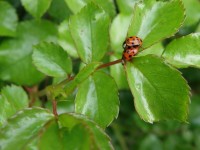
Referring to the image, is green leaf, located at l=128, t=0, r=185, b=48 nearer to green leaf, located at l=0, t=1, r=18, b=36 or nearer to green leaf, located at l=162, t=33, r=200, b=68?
green leaf, located at l=162, t=33, r=200, b=68

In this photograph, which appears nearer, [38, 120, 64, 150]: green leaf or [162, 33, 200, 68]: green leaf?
[38, 120, 64, 150]: green leaf

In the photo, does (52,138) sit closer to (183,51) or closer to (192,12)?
(183,51)

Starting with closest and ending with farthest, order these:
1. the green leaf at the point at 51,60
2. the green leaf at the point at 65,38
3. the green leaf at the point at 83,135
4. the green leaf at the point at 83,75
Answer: the green leaf at the point at 83,135 → the green leaf at the point at 83,75 → the green leaf at the point at 51,60 → the green leaf at the point at 65,38

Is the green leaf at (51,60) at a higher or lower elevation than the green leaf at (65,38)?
lower

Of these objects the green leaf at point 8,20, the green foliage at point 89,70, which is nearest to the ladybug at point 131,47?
the green foliage at point 89,70

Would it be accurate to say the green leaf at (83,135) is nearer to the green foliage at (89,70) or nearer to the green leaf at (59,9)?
the green foliage at (89,70)

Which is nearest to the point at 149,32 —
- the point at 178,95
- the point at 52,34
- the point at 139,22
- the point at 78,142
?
the point at 139,22

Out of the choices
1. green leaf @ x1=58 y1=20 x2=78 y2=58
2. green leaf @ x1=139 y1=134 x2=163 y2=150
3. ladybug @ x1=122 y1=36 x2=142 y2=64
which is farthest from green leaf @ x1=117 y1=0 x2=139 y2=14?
green leaf @ x1=139 y1=134 x2=163 y2=150

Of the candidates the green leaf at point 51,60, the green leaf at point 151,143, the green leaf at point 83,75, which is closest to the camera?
the green leaf at point 83,75
